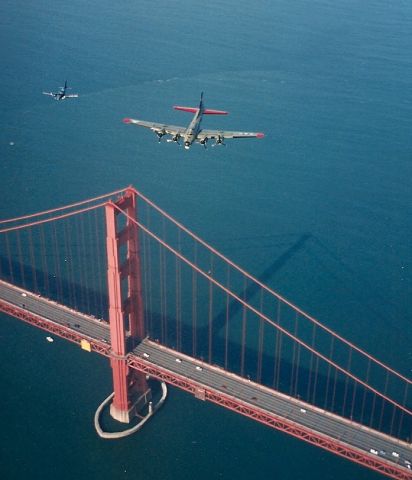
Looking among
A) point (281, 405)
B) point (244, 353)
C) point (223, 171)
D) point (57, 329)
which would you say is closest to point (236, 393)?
point (281, 405)

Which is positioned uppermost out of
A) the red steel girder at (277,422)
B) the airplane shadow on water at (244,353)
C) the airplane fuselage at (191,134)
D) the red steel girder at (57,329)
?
the airplane fuselage at (191,134)

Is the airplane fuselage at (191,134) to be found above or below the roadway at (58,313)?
above

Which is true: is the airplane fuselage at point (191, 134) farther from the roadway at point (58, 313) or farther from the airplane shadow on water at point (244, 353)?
the roadway at point (58, 313)

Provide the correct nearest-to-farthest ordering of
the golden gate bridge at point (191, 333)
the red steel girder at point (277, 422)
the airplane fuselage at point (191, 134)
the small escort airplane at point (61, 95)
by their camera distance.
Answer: the red steel girder at point (277, 422) < the golden gate bridge at point (191, 333) < the airplane fuselage at point (191, 134) < the small escort airplane at point (61, 95)

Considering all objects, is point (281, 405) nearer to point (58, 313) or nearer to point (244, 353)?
point (244, 353)

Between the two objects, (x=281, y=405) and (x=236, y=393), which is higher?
(x=236, y=393)

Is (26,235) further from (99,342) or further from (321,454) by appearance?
(321,454)

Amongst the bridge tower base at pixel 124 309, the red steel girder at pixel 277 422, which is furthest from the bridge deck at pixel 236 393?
the bridge tower base at pixel 124 309
